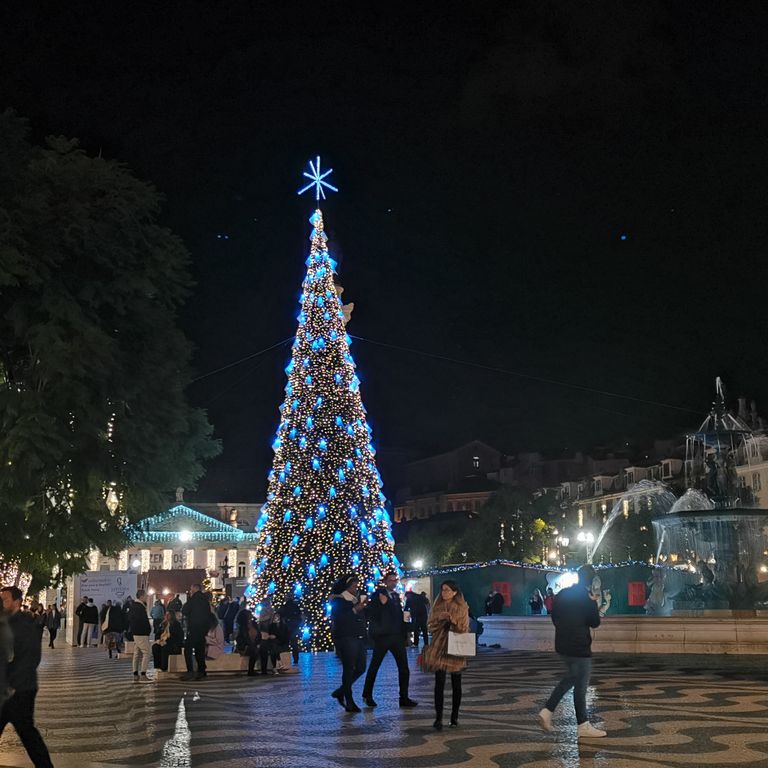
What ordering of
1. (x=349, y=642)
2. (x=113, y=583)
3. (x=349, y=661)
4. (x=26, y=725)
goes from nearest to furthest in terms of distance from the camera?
(x=26, y=725) → (x=349, y=661) → (x=349, y=642) → (x=113, y=583)

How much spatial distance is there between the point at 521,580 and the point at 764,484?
165 feet

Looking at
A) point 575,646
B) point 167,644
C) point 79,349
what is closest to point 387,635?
point 575,646

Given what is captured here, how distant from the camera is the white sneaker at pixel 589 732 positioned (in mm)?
9844

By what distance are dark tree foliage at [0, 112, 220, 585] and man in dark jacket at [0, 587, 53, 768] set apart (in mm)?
7241

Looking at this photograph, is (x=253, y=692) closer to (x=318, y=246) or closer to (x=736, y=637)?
(x=736, y=637)

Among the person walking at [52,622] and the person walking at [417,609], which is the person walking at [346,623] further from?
the person walking at [52,622]

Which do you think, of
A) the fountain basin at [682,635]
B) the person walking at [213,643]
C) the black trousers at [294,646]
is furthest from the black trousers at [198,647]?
the fountain basin at [682,635]

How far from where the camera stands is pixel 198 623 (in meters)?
19.1

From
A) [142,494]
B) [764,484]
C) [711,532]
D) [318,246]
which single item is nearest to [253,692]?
[142,494]

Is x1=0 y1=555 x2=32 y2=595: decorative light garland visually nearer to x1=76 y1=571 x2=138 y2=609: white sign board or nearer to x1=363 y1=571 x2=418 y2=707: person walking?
x1=363 y1=571 x2=418 y2=707: person walking

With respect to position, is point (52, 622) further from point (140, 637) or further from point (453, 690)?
point (453, 690)

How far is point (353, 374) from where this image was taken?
1169 inches

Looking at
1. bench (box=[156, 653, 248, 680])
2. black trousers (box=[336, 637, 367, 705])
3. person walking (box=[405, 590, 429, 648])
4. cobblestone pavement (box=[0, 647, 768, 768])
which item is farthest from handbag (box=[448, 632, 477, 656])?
person walking (box=[405, 590, 429, 648])

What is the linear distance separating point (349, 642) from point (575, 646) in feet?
12.9
